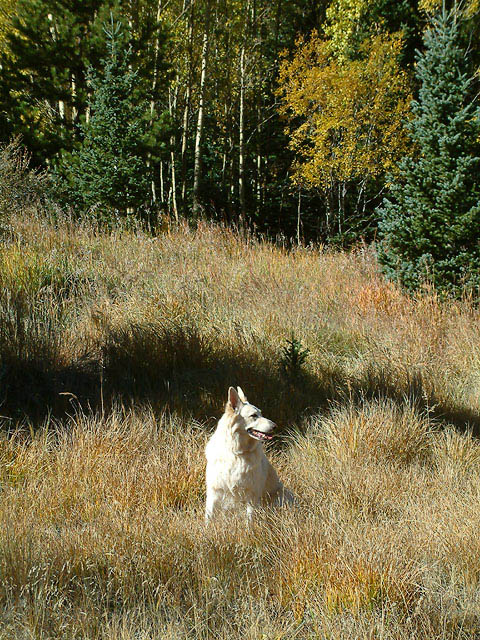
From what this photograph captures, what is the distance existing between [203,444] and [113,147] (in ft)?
31.5

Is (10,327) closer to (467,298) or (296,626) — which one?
(296,626)

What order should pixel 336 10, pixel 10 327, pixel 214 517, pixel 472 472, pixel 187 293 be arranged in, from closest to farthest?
pixel 214 517 → pixel 472 472 → pixel 10 327 → pixel 187 293 → pixel 336 10

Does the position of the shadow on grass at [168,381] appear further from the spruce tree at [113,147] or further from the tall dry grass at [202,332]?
the spruce tree at [113,147]

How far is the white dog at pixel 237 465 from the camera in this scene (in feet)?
11.9

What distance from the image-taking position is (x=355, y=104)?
53.6ft

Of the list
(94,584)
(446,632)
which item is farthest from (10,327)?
(446,632)

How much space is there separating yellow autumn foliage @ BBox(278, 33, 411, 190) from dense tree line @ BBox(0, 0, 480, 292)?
4 cm

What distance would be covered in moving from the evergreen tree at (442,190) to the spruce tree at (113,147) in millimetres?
5976

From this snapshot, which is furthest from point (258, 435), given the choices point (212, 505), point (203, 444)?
point (203, 444)

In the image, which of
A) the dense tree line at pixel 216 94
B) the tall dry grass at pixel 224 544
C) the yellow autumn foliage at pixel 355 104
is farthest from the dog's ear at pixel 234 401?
the yellow autumn foliage at pixel 355 104

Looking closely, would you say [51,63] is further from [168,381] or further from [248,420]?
[248,420]

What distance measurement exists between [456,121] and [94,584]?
7.75 meters

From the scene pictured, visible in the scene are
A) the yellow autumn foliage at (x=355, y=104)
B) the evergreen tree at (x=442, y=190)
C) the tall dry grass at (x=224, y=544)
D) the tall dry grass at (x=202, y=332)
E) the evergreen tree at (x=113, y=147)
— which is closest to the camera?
the tall dry grass at (x=224, y=544)

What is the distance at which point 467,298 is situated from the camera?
8.27 meters
